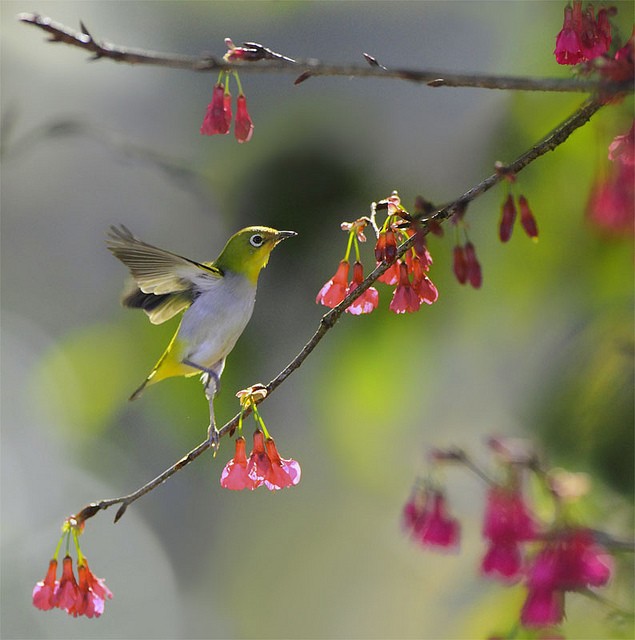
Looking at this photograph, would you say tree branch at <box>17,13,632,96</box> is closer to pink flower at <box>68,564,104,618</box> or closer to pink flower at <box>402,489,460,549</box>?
pink flower at <box>68,564,104,618</box>

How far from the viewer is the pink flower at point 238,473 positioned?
1.57m

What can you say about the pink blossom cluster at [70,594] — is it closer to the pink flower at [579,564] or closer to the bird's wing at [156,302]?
the bird's wing at [156,302]

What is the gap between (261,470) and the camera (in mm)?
1549

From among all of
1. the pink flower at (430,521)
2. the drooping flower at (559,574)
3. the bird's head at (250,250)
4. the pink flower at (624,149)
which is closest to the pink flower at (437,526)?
the pink flower at (430,521)

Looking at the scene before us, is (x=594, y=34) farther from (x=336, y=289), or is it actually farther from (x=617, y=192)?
(x=336, y=289)

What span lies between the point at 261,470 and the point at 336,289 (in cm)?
34

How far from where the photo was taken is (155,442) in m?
5.77

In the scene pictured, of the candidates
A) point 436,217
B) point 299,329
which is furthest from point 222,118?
point 299,329

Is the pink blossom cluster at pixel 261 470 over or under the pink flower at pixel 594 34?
under

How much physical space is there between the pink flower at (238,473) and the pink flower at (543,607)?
19.7 inches

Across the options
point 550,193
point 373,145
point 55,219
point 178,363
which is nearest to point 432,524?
point 178,363

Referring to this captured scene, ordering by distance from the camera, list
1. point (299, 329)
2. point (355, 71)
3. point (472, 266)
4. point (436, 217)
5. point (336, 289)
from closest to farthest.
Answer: point (355, 71)
point (436, 217)
point (472, 266)
point (336, 289)
point (299, 329)

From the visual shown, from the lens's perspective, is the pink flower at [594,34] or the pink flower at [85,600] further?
the pink flower at [85,600]

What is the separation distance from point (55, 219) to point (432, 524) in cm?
488
